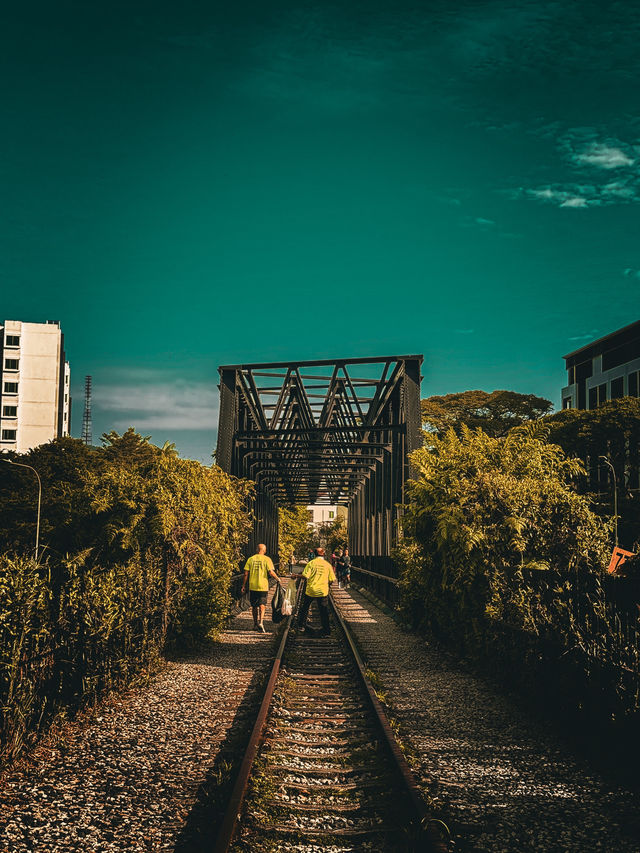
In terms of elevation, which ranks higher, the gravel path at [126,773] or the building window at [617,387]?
the building window at [617,387]

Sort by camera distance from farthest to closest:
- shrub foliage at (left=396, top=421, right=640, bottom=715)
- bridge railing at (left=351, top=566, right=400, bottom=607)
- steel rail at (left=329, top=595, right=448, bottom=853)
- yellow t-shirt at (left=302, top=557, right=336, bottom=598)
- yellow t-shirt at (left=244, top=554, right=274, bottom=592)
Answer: bridge railing at (left=351, top=566, right=400, bottom=607)
yellow t-shirt at (left=244, top=554, right=274, bottom=592)
yellow t-shirt at (left=302, top=557, right=336, bottom=598)
shrub foliage at (left=396, top=421, right=640, bottom=715)
steel rail at (left=329, top=595, right=448, bottom=853)

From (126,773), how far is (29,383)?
8973 cm

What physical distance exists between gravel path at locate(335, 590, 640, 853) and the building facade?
43848mm

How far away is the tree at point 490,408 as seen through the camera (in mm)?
55281

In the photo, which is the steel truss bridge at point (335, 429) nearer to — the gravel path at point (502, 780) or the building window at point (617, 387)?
the gravel path at point (502, 780)

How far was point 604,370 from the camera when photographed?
5694 centimetres

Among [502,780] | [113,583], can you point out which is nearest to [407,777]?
[502,780]

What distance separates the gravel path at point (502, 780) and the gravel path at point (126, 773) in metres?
1.71

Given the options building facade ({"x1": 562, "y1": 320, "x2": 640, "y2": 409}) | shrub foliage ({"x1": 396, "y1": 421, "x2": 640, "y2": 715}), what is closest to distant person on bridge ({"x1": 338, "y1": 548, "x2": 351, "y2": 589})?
shrub foliage ({"x1": 396, "y1": 421, "x2": 640, "y2": 715})

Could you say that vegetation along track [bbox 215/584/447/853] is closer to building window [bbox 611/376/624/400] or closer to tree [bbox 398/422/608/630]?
tree [bbox 398/422/608/630]

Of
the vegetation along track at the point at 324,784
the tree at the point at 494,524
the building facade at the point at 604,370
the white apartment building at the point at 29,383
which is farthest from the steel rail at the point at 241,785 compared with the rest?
the white apartment building at the point at 29,383

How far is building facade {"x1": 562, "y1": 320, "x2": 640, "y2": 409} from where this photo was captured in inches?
2062

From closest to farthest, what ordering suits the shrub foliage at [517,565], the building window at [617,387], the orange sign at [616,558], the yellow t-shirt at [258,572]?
the shrub foliage at [517,565] → the orange sign at [616,558] → the yellow t-shirt at [258,572] → the building window at [617,387]

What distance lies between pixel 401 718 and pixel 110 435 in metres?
55.1
